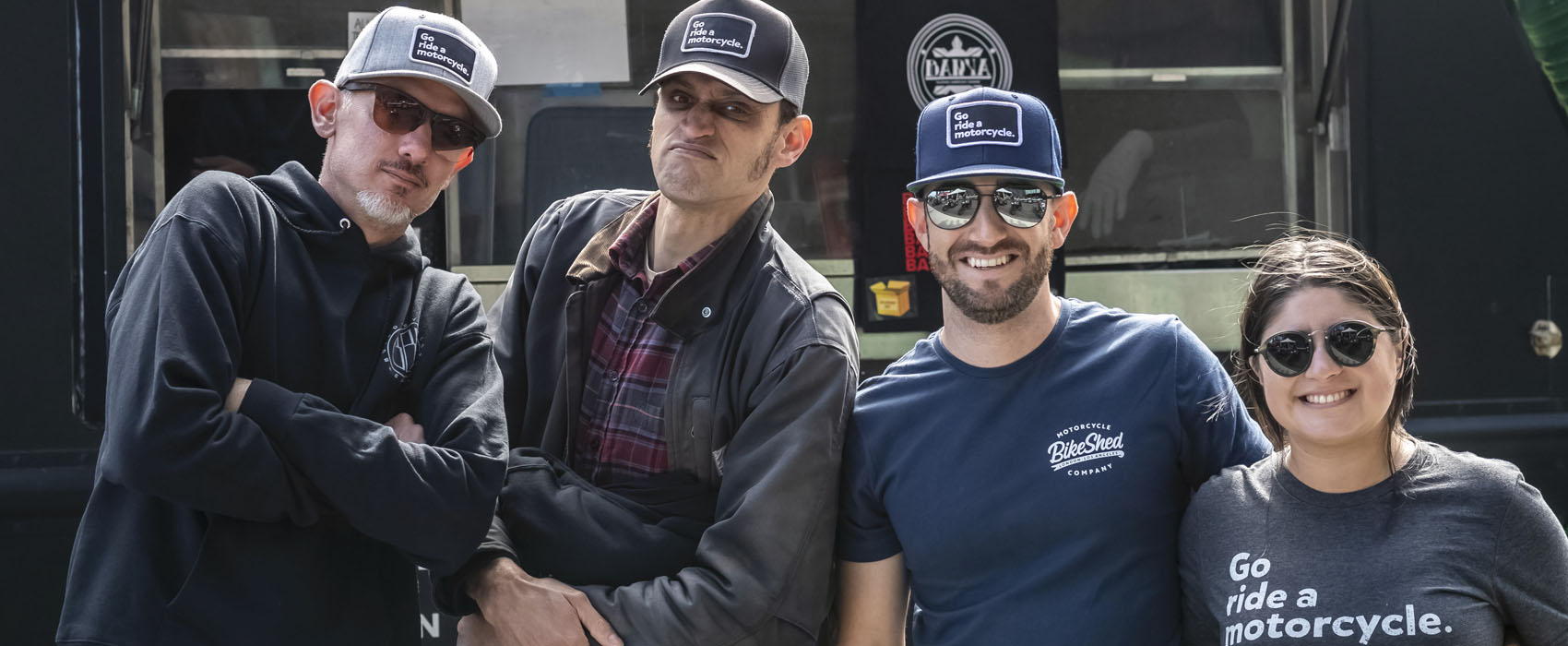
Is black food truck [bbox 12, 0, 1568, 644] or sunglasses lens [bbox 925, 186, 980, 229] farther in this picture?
black food truck [bbox 12, 0, 1568, 644]

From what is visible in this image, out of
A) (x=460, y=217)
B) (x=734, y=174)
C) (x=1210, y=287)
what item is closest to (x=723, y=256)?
(x=734, y=174)

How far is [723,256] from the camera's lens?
94.5 inches

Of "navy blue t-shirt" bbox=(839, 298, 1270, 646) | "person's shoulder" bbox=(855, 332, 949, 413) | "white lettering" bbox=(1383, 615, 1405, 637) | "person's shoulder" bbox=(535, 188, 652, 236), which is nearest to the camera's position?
"white lettering" bbox=(1383, 615, 1405, 637)

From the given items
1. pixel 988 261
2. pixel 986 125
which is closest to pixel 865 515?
pixel 988 261

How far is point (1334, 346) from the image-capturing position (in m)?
1.95

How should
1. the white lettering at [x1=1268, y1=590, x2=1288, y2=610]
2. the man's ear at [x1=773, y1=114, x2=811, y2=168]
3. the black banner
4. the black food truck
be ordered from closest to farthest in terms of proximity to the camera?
1. the white lettering at [x1=1268, y1=590, x2=1288, y2=610]
2. the man's ear at [x1=773, y1=114, x2=811, y2=168]
3. the black food truck
4. the black banner

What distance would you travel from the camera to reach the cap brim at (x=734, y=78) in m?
2.33

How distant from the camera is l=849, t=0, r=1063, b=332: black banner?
12.4 ft

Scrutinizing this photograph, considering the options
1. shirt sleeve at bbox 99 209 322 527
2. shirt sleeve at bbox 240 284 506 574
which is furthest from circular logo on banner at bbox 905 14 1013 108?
shirt sleeve at bbox 99 209 322 527

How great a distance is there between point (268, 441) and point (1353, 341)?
66.4 inches

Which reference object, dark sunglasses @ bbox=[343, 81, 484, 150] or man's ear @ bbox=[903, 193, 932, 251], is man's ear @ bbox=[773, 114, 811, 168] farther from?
dark sunglasses @ bbox=[343, 81, 484, 150]

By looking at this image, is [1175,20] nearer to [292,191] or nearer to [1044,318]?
[1044,318]

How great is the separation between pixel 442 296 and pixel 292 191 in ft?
1.08

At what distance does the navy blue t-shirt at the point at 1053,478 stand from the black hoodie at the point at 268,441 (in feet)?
2.41
